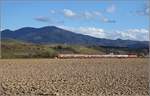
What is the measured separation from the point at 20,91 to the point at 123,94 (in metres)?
4.51

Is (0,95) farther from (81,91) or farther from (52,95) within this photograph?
(81,91)

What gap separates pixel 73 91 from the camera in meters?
18.7

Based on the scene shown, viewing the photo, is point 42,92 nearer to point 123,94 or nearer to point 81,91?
point 81,91

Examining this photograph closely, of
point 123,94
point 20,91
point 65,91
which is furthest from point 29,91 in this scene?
point 123,94

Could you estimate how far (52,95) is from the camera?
669 inches

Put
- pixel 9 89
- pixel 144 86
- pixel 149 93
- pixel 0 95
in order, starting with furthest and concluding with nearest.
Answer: pixel 144 86 < pixel 9 89 < pixel 149 93 < pixel 0 95

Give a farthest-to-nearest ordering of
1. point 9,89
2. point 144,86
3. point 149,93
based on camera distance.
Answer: point 144,86 → point 9,89 → point 149,93

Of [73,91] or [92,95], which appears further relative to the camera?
[73,91]

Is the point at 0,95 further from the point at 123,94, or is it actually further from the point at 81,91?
the point at 123,94

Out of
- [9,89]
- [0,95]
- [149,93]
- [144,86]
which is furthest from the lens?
[144,86]

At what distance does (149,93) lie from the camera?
711 inches

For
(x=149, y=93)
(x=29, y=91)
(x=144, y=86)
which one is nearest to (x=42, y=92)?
(x=29, y=91)

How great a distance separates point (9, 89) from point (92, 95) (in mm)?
4246

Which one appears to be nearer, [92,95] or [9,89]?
[92,95]
